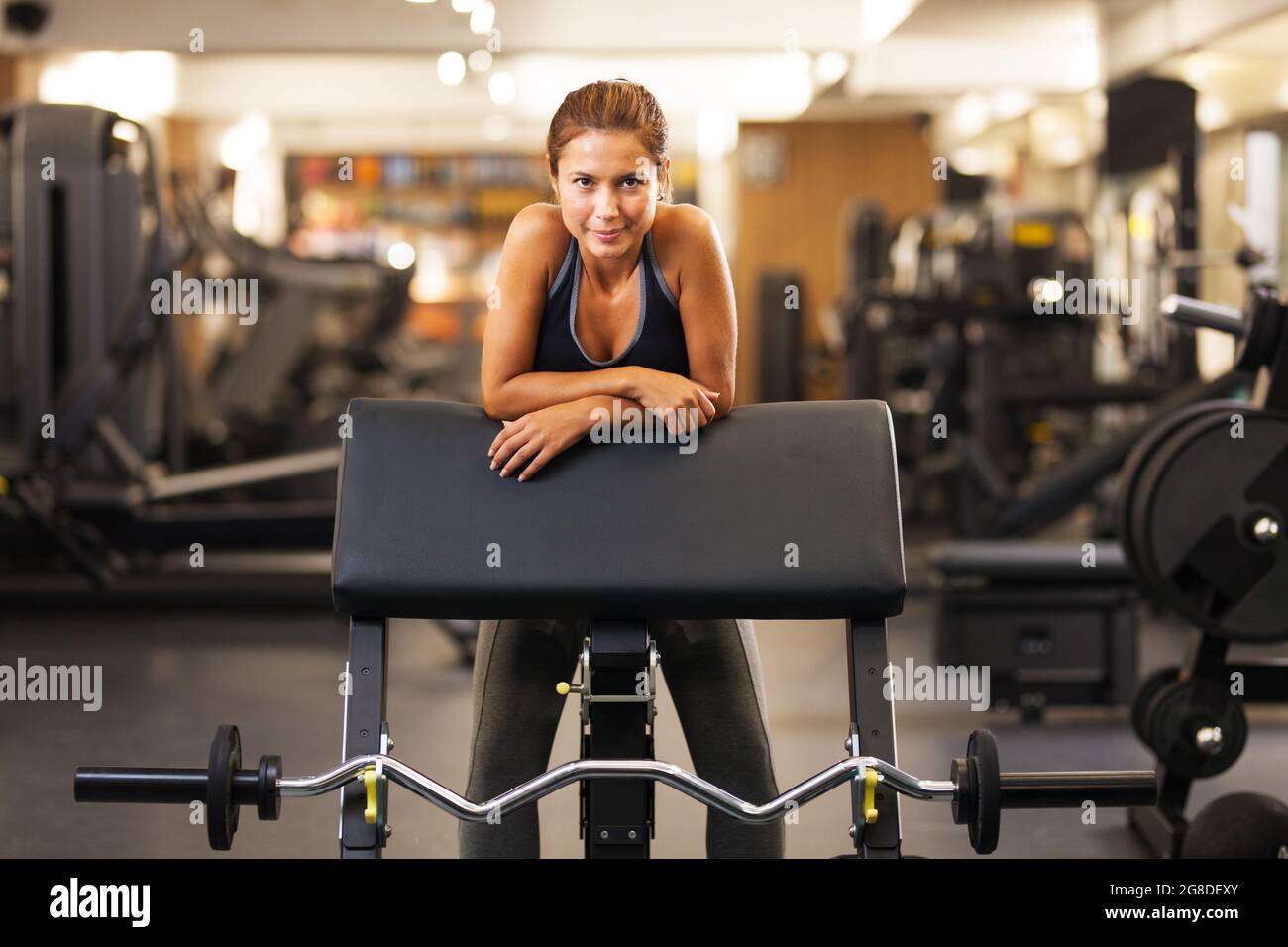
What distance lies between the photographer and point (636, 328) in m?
1.71

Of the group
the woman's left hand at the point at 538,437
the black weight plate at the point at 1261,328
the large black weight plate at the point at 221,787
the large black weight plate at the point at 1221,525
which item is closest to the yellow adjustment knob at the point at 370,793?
the large black weight plate at the point at 221,787

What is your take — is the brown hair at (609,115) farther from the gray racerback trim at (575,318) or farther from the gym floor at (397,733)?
the gym floor at (397,733)

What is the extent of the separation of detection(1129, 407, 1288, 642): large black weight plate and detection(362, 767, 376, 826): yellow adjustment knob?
1.55 metres

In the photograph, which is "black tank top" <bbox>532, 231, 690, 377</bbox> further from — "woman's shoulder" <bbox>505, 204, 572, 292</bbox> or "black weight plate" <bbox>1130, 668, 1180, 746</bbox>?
"black weight plate" <bbox>1130, 668, 1180, 746</bbox>

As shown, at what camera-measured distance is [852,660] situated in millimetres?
1652

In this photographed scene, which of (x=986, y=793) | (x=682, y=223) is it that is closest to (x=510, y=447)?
(x=682, y=223)

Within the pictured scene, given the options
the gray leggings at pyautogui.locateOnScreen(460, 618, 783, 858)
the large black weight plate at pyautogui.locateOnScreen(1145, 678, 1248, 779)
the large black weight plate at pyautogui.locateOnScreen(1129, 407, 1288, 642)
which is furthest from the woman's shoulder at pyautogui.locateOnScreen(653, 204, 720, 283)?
the large black weight plate at pyautogui.locateOnScreen(1145, 678, 1248, 779)

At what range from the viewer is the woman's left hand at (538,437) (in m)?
1.60

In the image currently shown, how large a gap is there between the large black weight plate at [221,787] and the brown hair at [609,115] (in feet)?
2.52

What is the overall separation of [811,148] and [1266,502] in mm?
10068

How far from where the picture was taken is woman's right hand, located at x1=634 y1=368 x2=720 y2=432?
1617 mm
